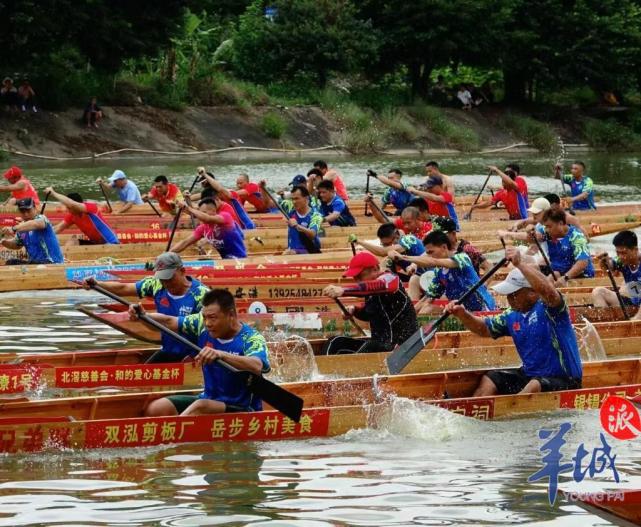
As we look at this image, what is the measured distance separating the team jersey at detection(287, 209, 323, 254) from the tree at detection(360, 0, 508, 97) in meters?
30.5

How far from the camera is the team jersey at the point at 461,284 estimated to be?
46.1 feet

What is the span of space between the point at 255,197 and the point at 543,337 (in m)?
14.8

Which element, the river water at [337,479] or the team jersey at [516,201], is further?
the team jersey at [516,201]

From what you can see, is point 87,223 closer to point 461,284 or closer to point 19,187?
point 19,187

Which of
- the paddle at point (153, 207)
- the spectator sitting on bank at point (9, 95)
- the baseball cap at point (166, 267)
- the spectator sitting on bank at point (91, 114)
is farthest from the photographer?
the spectator sitting on bank at point (91, 114)

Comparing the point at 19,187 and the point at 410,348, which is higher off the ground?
the point at 19,187

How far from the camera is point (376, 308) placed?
42.3ft

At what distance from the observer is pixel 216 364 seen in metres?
9.80

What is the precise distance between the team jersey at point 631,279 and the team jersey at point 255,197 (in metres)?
10.4

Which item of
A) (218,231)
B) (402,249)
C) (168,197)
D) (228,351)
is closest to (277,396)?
(228,351)

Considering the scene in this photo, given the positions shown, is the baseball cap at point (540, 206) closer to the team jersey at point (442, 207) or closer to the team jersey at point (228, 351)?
the team jersey at point (442, 207)

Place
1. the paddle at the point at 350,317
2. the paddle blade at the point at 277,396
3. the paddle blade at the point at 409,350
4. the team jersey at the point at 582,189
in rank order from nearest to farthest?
the paddle blade at the point at 277,396 < the paddle blade at the point at 409,350 < the paddle at the point at 350,317 < the team jersey at the point at 582,189

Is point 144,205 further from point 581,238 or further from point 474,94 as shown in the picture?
point 474,94

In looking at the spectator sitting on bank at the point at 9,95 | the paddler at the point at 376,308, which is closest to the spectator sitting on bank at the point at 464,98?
the spectator sitting on bank at the point at 9,95
